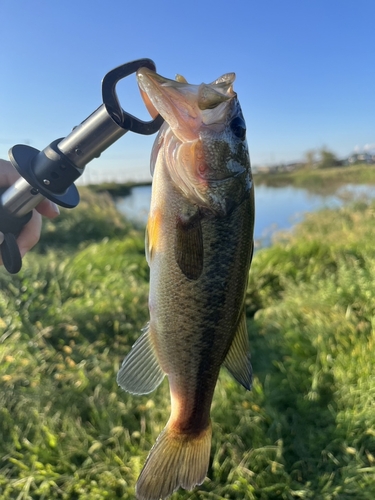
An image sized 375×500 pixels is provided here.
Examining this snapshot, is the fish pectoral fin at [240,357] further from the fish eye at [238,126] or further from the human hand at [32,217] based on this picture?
the human hand at [32,217]

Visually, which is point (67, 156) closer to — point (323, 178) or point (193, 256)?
point (193, 256)

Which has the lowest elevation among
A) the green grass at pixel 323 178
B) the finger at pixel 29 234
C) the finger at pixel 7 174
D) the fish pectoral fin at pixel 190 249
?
the fish pectoral fin at pixel 190 249

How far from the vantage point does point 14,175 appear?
2262 mm

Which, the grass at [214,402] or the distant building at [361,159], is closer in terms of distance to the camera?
the grass at [214,402]

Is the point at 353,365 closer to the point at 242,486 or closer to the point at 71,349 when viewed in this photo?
the point at 242,486

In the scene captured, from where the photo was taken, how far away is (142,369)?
1633 mm

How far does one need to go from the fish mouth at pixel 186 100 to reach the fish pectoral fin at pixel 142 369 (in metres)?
0.85

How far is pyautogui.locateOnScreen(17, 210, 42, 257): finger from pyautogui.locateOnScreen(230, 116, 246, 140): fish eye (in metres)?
1.26

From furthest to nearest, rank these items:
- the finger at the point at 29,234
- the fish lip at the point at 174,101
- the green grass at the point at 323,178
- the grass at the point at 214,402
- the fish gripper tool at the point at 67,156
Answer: the green grass at the point at 323,178
the grass at the point at 214,402
the finger at the point at 29,234
the fish gripper tool at the point at 67,156
the fish lip at the point at 174,101

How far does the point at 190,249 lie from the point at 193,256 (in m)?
0.03

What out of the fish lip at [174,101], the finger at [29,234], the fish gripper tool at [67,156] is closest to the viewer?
the fish lip at [174,101]

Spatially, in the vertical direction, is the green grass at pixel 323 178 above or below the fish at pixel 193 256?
above

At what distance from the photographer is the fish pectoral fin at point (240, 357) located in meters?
1.59

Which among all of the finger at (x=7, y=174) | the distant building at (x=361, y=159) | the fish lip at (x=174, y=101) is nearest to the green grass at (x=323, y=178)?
the distant building at (x=361, y=159)
